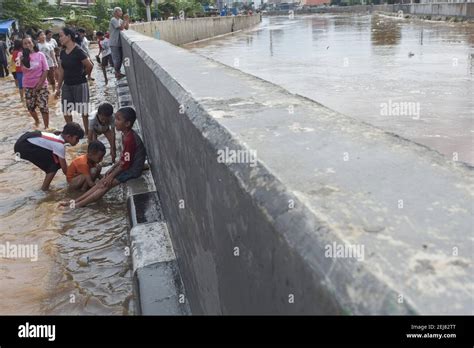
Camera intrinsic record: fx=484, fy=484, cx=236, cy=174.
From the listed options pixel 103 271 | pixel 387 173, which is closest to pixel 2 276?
pixel 103 271

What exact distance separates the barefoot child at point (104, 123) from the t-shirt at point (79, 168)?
3.19 ft

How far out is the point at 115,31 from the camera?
36.2 feet

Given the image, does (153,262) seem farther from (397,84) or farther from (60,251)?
(397,84)

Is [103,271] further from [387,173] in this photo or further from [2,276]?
[387,173]

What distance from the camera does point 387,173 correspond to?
1.25 meters

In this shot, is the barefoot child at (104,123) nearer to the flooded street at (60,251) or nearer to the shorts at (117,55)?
the flooded street at (60,251)

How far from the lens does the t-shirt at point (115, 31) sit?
428 inches

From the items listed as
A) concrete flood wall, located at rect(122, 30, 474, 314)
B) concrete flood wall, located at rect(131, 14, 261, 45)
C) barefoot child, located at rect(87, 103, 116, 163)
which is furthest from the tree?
concrete flood wall, located at rect(122, 30, 474, 314)

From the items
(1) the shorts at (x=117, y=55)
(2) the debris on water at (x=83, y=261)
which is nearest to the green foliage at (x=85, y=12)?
(1) the shorts at (x=117, y=55)

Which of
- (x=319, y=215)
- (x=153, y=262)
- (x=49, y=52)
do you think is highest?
(x=49, y=52)

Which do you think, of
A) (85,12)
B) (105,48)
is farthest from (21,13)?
(105,48)

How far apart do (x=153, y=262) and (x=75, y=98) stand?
17.0ft

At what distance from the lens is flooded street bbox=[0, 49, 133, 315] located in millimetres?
3631

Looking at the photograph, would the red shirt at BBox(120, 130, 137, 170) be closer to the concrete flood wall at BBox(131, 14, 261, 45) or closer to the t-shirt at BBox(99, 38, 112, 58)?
the t-shirt at BBox(99, 38, 112, 58)
